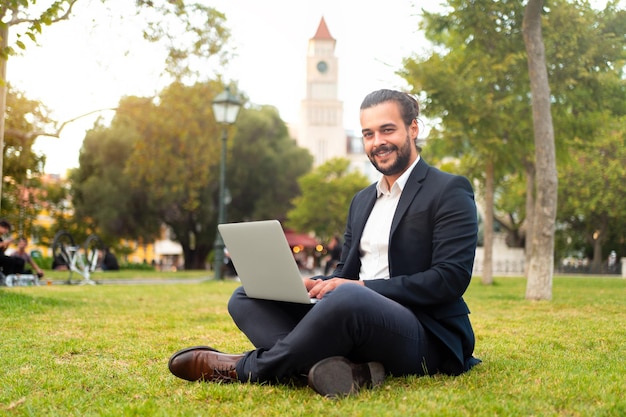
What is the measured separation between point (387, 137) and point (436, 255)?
68 centimetres

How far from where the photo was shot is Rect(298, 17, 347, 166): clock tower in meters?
91.4

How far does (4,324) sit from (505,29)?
1033cm

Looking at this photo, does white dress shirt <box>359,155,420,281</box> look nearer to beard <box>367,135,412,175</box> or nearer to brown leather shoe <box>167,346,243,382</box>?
beard <box>367,135,412,175</box>

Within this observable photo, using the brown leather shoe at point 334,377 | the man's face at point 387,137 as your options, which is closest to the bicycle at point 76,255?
the man's face at point 387,137

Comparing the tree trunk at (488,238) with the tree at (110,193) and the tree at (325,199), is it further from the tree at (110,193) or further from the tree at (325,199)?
the tree at (325,199)

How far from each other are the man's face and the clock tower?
284 ft

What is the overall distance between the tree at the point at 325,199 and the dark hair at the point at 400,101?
137 ft

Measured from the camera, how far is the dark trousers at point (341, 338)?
133 inches

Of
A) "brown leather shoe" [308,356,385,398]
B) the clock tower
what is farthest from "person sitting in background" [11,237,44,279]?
the clock tower

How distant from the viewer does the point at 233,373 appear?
376 cm

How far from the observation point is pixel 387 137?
12.7 ft

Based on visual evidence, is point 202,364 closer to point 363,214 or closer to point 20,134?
point 363,214

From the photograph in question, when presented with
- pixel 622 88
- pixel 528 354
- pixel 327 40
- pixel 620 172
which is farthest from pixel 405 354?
pixel 327 40

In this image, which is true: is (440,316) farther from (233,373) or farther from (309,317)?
(233,373)
